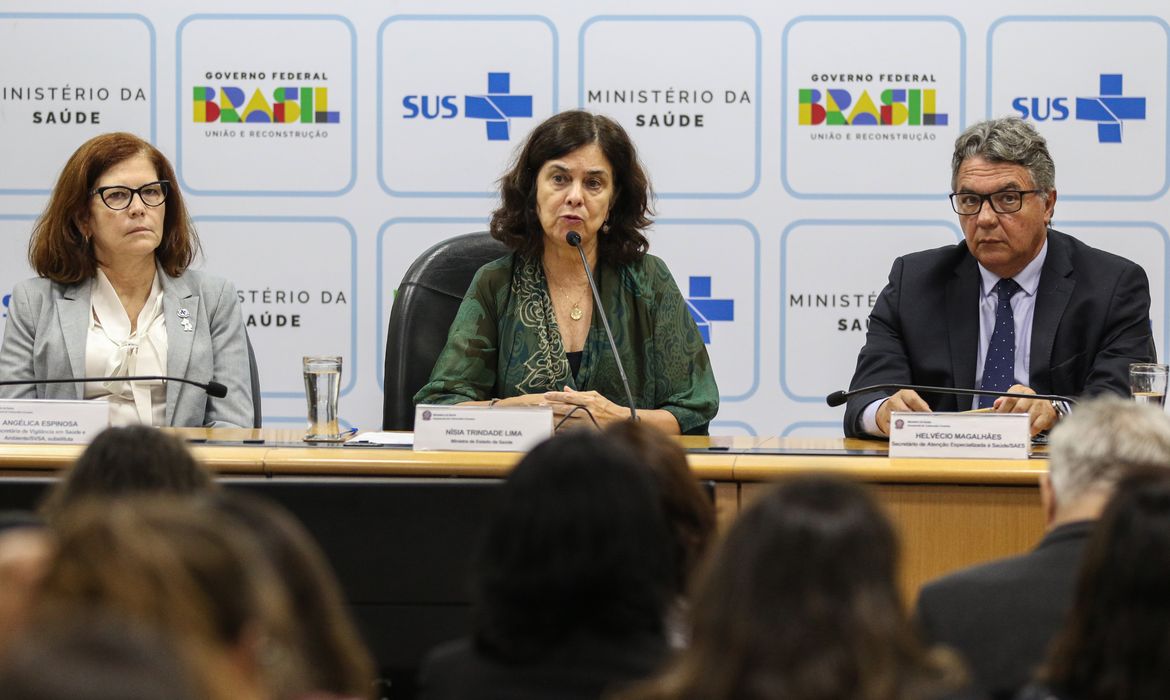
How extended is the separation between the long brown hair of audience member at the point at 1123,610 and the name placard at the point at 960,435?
49.2 inches

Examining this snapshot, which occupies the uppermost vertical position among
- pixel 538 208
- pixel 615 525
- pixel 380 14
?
pixel 380 14

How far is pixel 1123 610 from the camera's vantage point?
1247mm

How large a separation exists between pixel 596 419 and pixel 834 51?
Result: 77.4 inches

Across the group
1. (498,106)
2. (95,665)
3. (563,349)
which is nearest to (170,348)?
(563,349)

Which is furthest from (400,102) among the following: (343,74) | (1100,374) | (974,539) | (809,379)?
(974,539)

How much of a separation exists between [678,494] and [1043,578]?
17.5 inches

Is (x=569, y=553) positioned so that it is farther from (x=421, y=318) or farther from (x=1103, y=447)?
(x=421, y=318)

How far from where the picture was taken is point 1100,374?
3117 mm

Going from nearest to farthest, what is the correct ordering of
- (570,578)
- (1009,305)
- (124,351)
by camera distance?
1. (570,578)
2. (1009,305)
3. (124,351)

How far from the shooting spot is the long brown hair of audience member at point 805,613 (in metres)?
1.06

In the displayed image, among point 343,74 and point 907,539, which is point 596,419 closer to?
point 907,539

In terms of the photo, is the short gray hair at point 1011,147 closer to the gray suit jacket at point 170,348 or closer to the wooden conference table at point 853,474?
the wooden conference table at point 853,474

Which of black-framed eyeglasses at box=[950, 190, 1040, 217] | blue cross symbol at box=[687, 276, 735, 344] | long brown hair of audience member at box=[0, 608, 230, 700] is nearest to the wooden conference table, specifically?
black-framed eyeglasses at box=[950, 190, 1040, 217]

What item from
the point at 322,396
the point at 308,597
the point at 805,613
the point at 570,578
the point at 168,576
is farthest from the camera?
the point at 322,396
